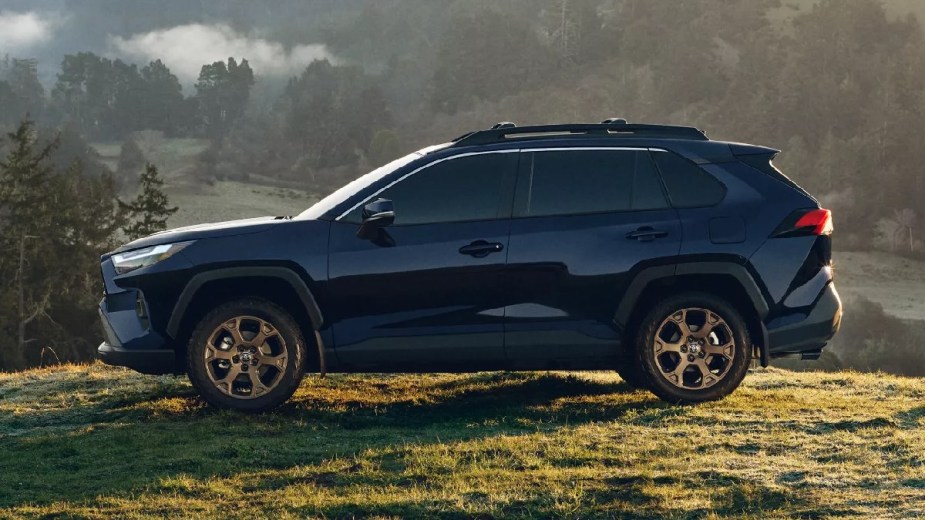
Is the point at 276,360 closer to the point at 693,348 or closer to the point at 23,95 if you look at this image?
the point at 693,348

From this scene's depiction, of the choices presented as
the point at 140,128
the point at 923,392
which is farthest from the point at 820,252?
the point at 140,128

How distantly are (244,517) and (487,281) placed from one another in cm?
301

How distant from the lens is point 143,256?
8609mm

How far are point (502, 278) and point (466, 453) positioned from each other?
1.62 metres

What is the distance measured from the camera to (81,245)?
215 feet

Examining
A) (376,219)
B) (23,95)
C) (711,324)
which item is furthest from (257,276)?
(23,95)

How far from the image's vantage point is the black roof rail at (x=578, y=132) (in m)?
8.86

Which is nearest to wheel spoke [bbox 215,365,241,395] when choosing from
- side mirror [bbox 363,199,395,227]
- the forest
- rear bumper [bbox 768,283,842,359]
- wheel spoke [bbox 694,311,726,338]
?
side mirror [bbox 363,199,395,227]

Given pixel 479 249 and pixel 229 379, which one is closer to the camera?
pixel 479 249

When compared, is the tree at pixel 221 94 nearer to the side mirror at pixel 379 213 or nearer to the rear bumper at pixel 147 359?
the rear bumper at pixel 147 359

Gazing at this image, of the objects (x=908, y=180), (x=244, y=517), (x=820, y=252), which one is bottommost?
(x=244, y=517)

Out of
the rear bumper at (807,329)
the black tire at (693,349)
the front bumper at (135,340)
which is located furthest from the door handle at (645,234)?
the front bumper at (135,340)

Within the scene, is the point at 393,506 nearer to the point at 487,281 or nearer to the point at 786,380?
the point at 487,281

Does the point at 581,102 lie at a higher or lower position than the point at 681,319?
higher
